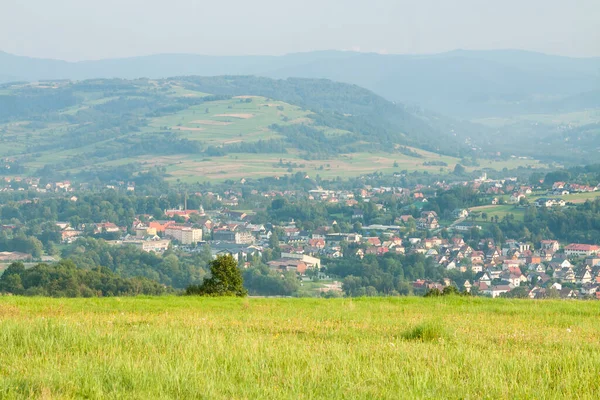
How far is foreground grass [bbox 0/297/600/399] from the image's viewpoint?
20.8 ft

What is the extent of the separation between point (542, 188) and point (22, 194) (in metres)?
69.6

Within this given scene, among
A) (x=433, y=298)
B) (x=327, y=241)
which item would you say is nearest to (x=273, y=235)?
(x=327, y=241)

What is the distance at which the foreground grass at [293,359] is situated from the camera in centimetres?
634

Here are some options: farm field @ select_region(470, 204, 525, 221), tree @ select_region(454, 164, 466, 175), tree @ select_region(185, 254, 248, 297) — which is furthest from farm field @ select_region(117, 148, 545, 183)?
tree @ select_region(185, 254, 248, 297)

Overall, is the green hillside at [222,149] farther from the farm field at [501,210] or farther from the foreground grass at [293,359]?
the foreground grass at [293,359]

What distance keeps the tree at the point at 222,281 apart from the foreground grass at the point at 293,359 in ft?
19.2

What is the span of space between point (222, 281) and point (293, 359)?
10285mm

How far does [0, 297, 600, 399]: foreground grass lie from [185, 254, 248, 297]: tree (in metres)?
5.84

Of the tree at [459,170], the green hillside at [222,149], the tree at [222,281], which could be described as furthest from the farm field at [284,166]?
the tree at [222,281]

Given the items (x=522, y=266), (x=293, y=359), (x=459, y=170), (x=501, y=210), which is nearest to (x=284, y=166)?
(x=459, y=170)

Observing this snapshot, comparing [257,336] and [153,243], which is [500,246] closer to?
[153,243]

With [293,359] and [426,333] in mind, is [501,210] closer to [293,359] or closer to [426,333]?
[426,333]

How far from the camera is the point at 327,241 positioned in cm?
7950

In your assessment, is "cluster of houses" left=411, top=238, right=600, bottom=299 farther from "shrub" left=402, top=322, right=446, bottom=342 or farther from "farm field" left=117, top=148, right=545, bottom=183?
"farm field" left=117, top=148, right=545, bottom=183
